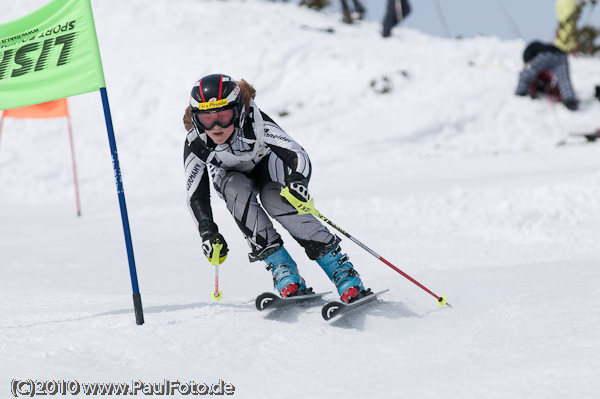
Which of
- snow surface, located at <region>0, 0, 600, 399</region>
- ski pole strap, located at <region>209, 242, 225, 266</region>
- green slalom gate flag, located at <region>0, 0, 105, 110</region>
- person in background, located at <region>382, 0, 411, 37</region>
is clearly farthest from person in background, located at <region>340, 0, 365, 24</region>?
ski pole strap, located at <region>209, 242, 225, 266</region>

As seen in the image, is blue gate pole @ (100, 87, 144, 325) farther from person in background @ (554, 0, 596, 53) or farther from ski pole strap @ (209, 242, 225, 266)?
person in background @ (554, 0, 596, 53)

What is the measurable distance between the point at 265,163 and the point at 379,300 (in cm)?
122

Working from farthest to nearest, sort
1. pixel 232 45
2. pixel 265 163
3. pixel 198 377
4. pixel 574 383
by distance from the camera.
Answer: pixel 232 45
pixel 265 163
pixel 198 377
pixel 574 383

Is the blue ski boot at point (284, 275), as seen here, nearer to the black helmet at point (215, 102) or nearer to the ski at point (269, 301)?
the ski at point (269, 301)

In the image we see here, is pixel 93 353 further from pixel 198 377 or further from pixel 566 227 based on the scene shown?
pixel 566 227

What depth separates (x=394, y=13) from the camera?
53.7 feet

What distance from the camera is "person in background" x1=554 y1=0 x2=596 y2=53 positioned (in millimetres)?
14016

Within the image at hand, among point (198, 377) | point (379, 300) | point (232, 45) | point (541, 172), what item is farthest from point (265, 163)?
point (232, 45)

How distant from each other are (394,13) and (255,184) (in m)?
14.0

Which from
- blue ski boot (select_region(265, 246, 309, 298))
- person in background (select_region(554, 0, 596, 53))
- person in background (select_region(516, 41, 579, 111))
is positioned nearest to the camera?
blue ski boot (select_region(265, 246, 309, 298))

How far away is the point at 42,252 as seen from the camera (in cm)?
644

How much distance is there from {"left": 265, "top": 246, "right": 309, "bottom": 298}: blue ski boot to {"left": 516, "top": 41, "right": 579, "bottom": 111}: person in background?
34.4ft

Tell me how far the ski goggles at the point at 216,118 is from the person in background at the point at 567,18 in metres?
13.1

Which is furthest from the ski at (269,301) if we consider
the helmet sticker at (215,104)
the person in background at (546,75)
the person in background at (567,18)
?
the person in background at (567,18)
